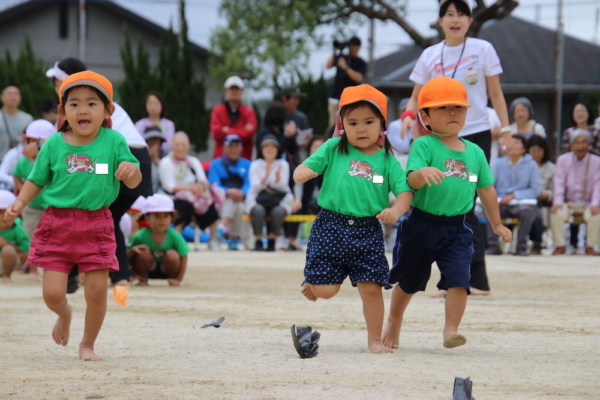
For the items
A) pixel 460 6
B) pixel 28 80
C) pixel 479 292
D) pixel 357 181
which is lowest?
pixel 479 292

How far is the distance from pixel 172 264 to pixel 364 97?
4.11 m

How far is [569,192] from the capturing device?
12992mm

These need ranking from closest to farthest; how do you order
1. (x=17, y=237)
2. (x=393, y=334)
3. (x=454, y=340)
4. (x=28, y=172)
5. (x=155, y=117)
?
1. (x=454, y=340)
2. (x=393, y=334)
3. (x=17, y=237)
4. (x=28, y=172)
5. (x=155, y=117)

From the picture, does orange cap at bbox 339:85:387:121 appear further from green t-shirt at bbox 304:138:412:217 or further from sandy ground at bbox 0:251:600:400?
sandy ground at bbox 0:251:600:400

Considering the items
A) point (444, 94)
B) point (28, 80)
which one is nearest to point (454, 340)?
point (444, 94)

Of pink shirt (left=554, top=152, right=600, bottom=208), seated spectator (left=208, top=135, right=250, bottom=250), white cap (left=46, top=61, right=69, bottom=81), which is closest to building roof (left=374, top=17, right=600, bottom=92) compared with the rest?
seated spectator (left=208, top=135, right=250, bottom=250)

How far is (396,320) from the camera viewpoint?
201 inches

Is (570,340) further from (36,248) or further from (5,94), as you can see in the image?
(5,94)

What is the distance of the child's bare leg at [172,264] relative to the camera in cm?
859

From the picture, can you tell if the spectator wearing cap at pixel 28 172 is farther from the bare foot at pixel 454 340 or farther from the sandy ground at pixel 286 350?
the bare foot at pixel 454 340

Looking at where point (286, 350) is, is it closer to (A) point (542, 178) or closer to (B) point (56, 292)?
(B) point (56, 292)

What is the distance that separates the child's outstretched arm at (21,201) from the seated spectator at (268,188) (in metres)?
8.07

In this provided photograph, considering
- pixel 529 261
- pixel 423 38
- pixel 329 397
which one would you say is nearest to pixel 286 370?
pixel 329 397

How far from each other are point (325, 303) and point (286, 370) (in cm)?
287
